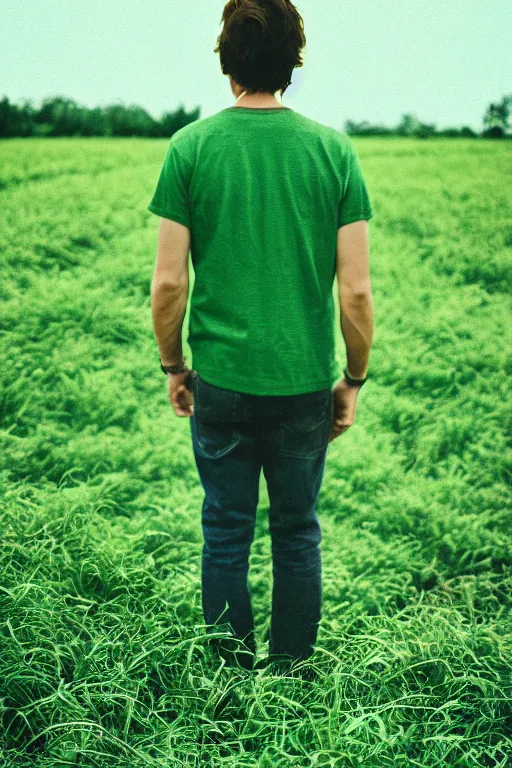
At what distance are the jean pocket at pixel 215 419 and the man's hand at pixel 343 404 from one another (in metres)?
0.40

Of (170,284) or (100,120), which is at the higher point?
(100,120)

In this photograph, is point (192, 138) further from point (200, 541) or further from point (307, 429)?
point (200, 541)

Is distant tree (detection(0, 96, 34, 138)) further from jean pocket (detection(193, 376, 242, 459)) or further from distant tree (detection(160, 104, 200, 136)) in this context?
jean pocket (detection(193, 376, 242, 459))

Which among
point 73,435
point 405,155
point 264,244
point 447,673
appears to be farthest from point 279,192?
point 405,155

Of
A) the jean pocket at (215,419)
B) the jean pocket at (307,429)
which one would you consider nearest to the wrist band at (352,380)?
the jean pocket at (307,429)

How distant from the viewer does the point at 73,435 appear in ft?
12.7

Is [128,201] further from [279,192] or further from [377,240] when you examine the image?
[279,192]

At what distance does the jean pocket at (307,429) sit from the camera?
1.97m

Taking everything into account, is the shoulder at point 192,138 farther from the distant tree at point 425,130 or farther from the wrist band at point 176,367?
the distant tree at point 425,130

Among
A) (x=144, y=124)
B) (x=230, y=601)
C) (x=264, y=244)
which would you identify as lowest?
(x=230, y=601)

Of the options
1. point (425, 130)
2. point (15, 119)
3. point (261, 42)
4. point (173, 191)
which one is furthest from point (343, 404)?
point (425, 130)

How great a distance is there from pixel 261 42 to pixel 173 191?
47 centimetres

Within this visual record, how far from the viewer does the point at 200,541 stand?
3.16m

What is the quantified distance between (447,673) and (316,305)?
131 cm
